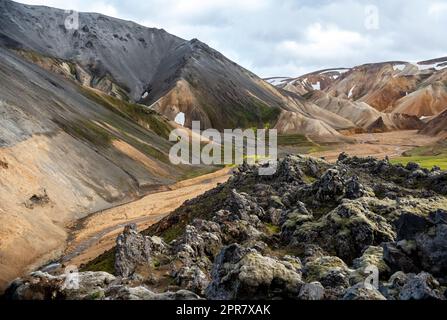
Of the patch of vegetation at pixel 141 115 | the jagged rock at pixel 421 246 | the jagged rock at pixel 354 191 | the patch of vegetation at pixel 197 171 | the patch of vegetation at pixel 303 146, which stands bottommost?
the jagged rock at pixel 421 246

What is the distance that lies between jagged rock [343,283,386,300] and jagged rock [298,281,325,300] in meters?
1.55

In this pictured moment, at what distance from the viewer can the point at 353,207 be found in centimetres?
3462

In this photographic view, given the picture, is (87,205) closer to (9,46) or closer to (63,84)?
(63,84)

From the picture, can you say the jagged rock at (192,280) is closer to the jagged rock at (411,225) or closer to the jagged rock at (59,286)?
the jagged rock at (59,286)

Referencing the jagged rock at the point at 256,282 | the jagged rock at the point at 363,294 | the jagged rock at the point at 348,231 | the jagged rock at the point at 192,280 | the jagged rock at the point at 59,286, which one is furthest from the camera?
the jagged rock at the point at 348,231

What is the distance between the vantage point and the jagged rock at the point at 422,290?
18016mm

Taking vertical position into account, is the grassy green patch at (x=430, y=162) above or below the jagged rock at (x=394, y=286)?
above

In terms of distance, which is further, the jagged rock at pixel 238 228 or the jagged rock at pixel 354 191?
the jagged rock at pixel 354 191

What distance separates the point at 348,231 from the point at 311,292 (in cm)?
1423

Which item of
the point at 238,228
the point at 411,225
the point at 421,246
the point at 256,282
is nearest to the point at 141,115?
the point at 238,228

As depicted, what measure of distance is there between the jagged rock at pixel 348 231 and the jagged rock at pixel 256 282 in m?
10.9

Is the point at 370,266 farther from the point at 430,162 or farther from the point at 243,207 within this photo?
the point at 430,162

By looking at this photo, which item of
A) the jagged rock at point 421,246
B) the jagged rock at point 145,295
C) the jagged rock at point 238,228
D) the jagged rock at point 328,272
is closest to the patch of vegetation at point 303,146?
the jagged rock at point 238,228
